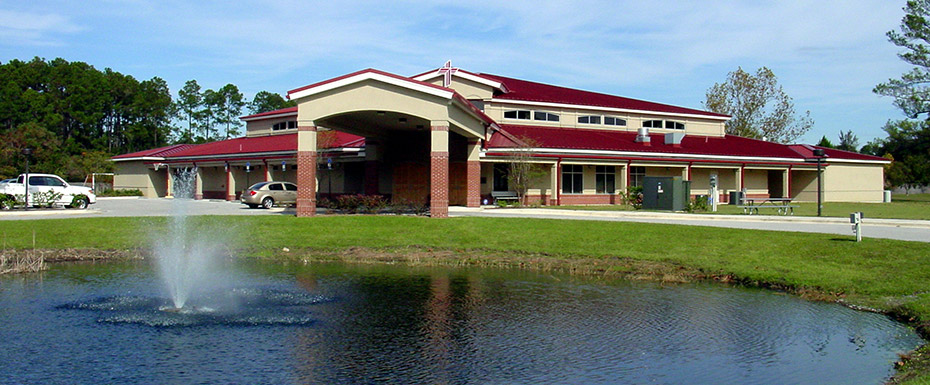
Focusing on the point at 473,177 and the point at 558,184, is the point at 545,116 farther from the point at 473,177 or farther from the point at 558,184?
the point at 473,177

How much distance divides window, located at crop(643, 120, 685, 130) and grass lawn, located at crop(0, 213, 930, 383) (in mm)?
27749

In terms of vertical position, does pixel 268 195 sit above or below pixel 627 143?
below

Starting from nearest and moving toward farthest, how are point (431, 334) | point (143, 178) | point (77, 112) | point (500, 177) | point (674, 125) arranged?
point (431, 334)
point (500, 177)
point (674, 125)
point (143, 178)
point (77, 112)

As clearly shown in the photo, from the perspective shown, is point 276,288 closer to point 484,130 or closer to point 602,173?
point 484,130

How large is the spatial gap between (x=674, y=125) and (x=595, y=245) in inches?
1305

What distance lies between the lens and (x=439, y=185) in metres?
26.2

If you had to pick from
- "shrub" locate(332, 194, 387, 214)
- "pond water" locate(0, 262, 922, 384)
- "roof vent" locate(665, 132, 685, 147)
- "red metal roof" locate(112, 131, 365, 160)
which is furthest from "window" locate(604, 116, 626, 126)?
"pond water" locate(0, 262, 922, 384)

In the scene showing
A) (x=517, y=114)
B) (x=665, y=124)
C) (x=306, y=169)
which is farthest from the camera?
(x=665, y=124)

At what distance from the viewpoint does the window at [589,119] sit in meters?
47.0

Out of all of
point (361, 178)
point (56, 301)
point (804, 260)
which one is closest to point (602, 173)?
point (361, 178)

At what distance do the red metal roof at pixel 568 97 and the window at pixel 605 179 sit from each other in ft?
17.1

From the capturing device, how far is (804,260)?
17375mm

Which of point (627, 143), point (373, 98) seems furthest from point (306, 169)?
point (627, 143)

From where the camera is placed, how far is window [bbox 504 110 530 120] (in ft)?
146
